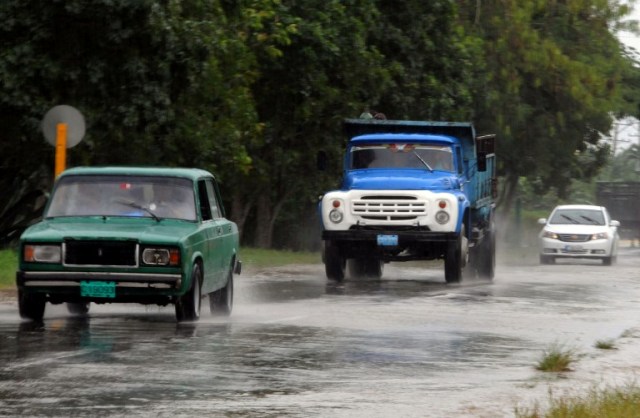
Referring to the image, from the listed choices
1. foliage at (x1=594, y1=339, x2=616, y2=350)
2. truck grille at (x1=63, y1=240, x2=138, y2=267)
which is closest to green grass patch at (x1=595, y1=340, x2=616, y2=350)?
foliage at (x1=594, y1=339, x2=616, y2=350)

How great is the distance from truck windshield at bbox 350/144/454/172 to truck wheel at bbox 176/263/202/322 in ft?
35.5

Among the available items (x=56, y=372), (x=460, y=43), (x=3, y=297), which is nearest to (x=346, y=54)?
(x=460, y=43)

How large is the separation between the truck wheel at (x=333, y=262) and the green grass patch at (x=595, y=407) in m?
15.6

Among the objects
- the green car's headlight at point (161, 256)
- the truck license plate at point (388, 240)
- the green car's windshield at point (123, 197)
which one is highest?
the green car's windshield at point (123, 197)

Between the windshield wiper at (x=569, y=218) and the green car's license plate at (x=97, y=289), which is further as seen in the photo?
the windshield wiper at (x=569, y=218)

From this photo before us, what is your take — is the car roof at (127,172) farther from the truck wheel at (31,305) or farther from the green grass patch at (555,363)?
the green grass patch at (555,363)

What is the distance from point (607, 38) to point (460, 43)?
34.4ft

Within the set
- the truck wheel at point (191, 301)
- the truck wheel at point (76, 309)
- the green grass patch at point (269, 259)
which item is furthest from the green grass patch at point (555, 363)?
the green grass patch at point (269, 259)

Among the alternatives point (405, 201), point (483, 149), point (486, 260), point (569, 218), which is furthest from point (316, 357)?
point (569, 218)

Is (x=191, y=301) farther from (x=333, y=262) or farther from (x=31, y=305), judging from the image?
(x=333, y=262)

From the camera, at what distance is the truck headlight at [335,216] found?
1034 inches

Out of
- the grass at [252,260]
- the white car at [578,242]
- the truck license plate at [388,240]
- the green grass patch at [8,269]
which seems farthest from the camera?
the white car at [578,242]

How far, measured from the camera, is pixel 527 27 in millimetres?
47844

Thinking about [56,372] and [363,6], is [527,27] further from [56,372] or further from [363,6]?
[56,372]
